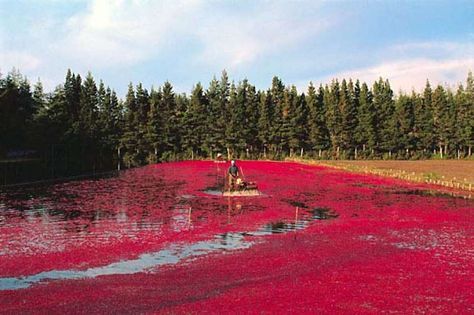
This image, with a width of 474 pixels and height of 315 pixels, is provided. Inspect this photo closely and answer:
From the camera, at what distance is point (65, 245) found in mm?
21391

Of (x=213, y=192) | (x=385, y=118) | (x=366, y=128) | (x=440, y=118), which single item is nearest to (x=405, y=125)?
(x=385, y=118)

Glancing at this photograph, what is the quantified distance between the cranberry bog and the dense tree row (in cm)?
5819

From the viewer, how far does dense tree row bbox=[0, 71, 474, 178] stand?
96688mm

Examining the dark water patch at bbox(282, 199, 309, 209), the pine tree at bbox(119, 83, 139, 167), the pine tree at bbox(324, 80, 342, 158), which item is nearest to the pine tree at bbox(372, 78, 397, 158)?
the pine tree at bbox(324, 80, 342, 158)

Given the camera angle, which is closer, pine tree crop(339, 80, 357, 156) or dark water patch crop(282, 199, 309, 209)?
dark water patch crop(282, 199, 309, 209)

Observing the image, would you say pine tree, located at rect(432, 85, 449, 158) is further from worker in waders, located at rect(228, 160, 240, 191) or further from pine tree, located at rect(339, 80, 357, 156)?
worker in waders, located at rect(228, 160, 240, 191)

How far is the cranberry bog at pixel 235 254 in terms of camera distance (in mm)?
13875

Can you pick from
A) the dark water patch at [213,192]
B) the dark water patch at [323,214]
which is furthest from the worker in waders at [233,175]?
the dark water patch at [323,214]

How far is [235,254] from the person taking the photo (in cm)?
1992

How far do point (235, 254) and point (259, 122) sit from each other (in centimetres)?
8062

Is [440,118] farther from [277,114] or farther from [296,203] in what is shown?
[296,203]

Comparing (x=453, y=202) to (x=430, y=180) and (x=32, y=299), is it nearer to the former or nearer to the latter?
(x=430, y=180)

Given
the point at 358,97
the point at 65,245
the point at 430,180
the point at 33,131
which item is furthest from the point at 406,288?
the point at 358,97

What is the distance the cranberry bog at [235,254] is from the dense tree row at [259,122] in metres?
58.2
